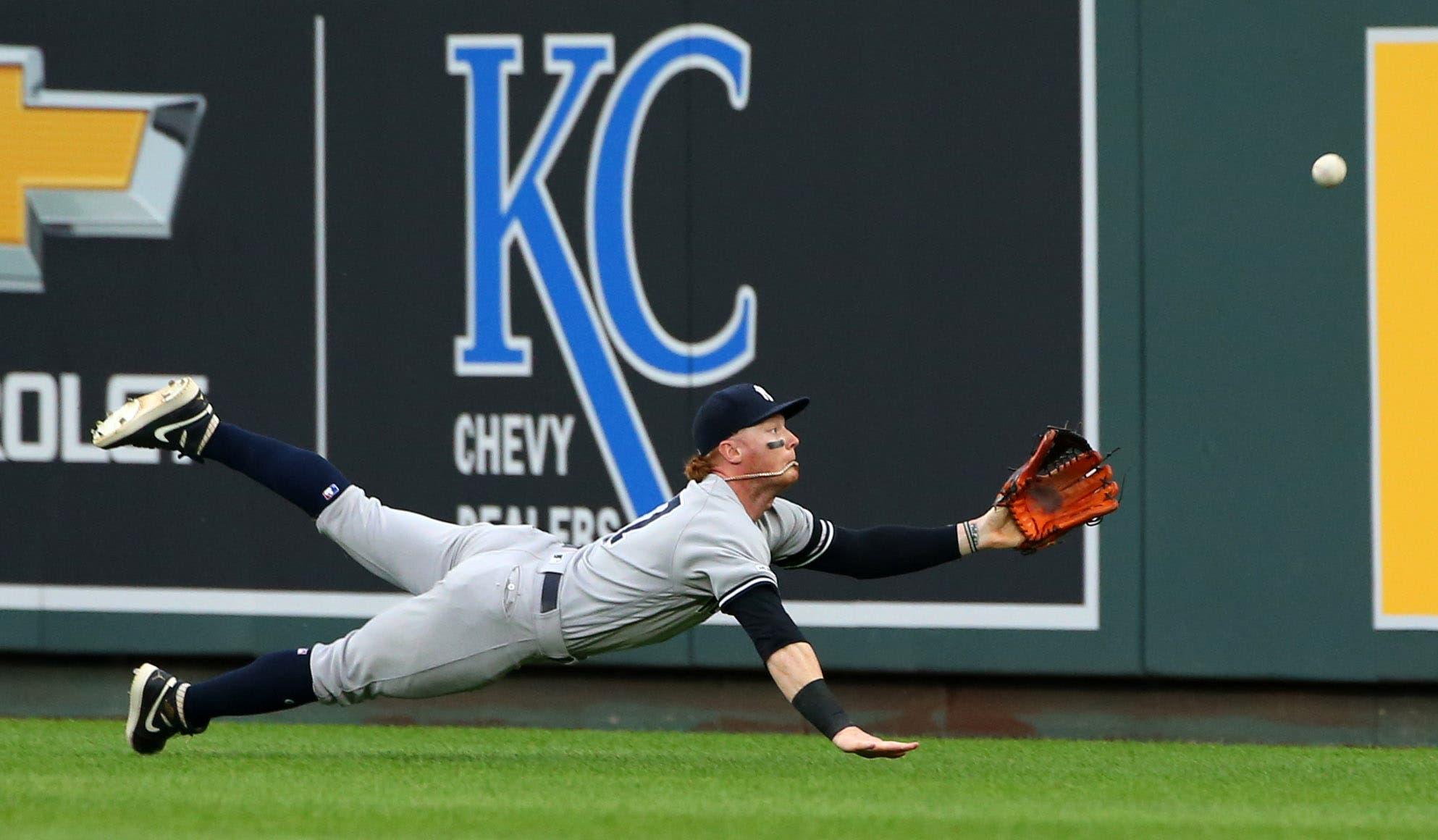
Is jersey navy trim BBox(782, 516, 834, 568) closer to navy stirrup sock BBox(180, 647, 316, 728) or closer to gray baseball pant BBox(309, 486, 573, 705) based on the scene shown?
gray baseball pant BBox(309, 486, 573, 705)

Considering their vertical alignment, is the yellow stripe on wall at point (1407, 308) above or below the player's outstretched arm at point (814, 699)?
above

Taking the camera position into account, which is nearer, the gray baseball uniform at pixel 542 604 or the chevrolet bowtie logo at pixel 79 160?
the gray baseball uniform at pixel 542 604

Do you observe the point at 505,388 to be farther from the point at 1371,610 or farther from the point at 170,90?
the point at 1371,610

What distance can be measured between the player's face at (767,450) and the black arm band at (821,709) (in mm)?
610

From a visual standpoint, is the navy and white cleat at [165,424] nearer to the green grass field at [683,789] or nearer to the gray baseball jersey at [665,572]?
the green grass field at [683,789]

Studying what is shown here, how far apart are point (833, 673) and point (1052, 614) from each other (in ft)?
2.49

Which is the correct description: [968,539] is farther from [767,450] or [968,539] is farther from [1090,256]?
[1090,256]

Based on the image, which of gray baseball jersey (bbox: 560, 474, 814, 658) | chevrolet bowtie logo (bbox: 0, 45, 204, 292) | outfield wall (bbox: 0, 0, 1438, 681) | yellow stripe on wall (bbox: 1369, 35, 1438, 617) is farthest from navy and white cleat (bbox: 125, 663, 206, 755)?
yellow stripe on wall (bbox: 1369, 35, 1438, 617)

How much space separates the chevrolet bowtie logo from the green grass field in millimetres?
1837

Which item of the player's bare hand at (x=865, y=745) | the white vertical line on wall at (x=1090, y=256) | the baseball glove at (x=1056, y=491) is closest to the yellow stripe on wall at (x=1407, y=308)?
the white vertical line on wall at (x=1090, y=256)

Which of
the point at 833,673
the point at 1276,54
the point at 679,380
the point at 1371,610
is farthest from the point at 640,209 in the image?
the point at 1371,610

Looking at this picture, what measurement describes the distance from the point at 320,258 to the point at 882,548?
2634mm

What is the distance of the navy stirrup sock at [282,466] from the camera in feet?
17.5

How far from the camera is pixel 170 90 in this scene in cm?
731
